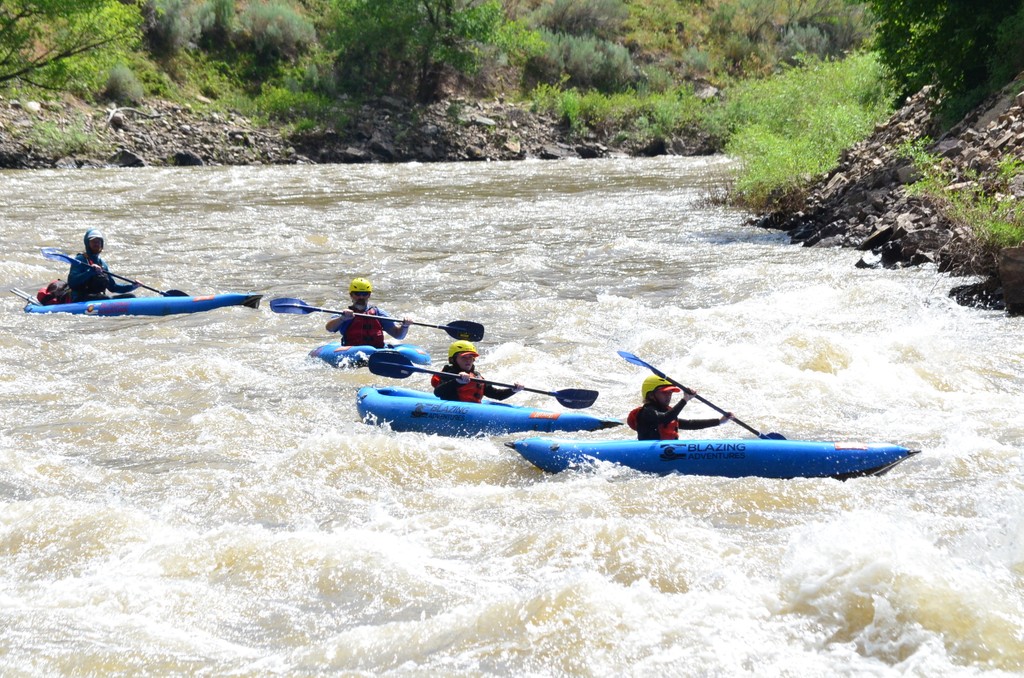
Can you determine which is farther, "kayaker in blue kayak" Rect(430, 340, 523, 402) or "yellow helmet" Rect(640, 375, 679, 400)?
"kayaker in blue kayak" Rect(430, 340, 523, 402)

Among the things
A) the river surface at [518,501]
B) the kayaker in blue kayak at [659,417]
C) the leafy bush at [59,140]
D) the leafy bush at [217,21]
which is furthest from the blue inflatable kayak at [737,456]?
the leafy bush at [217,21]

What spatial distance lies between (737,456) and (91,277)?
26.4 ft

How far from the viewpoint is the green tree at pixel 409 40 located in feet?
112

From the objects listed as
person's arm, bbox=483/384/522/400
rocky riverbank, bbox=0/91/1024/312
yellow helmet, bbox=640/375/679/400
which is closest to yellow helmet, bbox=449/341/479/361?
person's arm, bbox=483/384/522/400

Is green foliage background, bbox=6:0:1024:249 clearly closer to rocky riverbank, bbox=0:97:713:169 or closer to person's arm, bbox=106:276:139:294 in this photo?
rocky riverbank, bbox=0:97:713:169

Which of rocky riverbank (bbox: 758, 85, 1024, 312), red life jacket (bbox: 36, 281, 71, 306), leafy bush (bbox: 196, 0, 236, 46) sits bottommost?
red life jacket (bbox: 36, 281, 71, 306)

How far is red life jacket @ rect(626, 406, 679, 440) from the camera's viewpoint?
6809mm

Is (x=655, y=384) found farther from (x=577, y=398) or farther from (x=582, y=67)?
(x=582, y=67)

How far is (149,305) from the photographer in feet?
37.6

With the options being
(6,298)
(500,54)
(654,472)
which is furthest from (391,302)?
(500,54)

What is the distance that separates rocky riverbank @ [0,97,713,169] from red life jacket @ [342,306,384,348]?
19.4 meters

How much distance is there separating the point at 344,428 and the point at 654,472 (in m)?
2.37

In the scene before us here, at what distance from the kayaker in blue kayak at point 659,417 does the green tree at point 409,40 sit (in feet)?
92.9

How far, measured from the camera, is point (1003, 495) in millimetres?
5859
